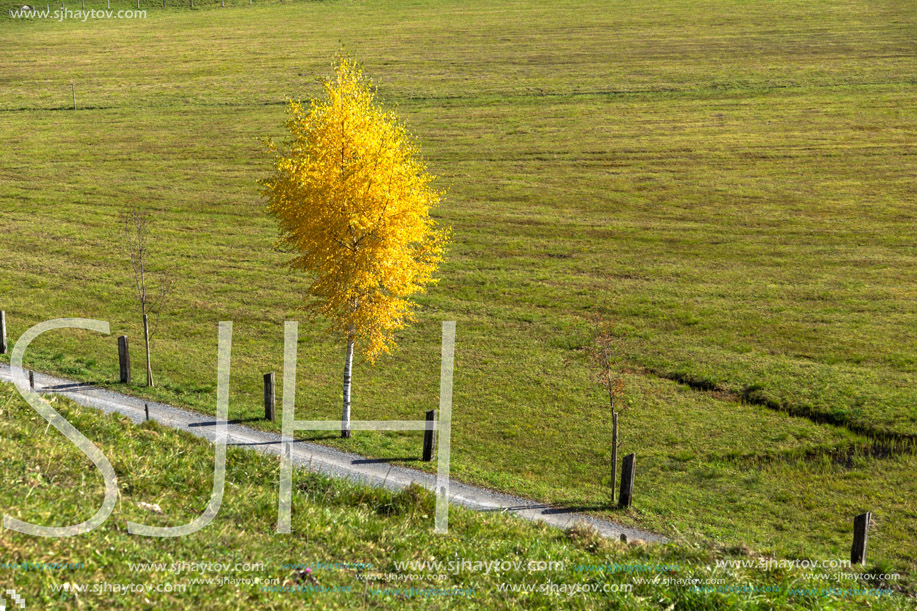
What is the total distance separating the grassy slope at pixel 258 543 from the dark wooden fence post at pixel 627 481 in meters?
4.52

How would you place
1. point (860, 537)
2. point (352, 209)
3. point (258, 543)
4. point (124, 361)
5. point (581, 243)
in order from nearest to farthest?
point (258, 543)
point (860, 537)
point (352, 209)
point (124, 361)
point (581, 243)

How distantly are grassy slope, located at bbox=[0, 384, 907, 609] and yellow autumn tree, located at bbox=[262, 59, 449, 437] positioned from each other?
805 centimetres

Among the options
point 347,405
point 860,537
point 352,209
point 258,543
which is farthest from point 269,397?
point 860,537

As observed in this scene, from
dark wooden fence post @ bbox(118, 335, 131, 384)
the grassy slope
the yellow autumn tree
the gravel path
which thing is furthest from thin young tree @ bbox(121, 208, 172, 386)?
the grassy slope

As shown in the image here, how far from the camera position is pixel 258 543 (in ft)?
38.5

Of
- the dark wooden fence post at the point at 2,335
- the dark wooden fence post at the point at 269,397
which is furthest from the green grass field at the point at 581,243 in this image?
the dark wooden fence post at the point at 269,397

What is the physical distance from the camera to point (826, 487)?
21062 mm

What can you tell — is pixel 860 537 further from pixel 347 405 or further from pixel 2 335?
pixel 2 335

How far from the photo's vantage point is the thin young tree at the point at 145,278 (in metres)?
26.9

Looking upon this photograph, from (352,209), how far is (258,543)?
12.4 metres

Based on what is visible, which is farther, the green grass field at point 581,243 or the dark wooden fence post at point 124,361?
the dark wooden fence post at point 124,361

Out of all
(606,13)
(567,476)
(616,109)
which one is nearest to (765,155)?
(616,109)

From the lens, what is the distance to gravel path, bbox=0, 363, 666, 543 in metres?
18.6

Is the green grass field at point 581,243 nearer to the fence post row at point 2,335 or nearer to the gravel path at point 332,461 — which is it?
the gravel path at point 332,461
